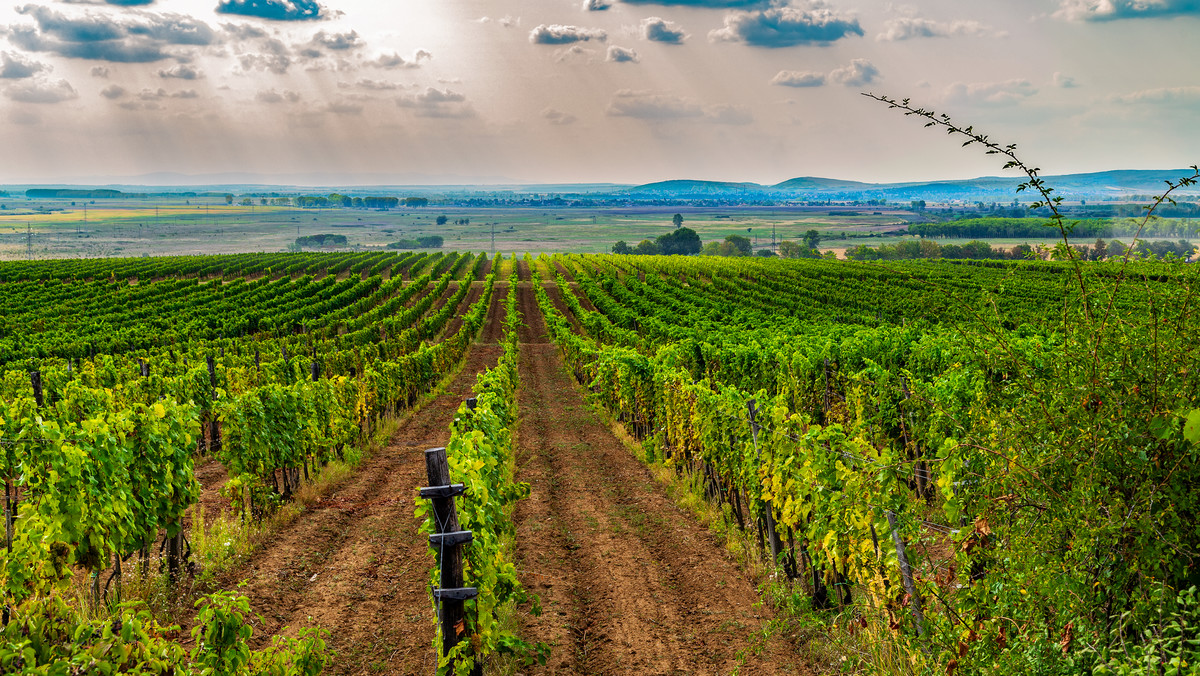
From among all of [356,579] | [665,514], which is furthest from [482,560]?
[665,514]

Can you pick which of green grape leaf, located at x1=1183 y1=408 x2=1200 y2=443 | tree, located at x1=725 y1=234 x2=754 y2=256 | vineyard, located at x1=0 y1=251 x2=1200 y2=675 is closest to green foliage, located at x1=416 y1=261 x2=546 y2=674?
vineyard, located at x1=0 y1=251 x2=1200 y2=675

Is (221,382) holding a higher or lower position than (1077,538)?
lower

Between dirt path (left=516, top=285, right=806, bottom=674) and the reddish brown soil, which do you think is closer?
dirt path (left=516, top=285, right=806, bottom=674)

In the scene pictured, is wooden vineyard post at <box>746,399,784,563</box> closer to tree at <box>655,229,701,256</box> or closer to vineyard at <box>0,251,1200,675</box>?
vineyard at <box>0,251,1200,675</box>

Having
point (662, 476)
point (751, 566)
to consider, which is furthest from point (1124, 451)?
point (662, 476)

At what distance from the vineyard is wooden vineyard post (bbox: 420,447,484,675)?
0.13 ft

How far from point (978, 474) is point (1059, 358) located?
2.54 ft

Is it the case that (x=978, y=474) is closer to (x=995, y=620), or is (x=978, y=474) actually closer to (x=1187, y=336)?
(x=995, y=620)

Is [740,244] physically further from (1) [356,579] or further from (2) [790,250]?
(1) [356,579]

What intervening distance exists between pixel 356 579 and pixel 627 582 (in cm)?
321

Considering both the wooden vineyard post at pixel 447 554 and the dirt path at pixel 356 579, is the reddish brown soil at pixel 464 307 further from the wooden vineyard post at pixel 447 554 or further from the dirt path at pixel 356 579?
the wooden vineyard post at pixel 447 554

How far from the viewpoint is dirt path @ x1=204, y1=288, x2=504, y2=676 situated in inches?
287

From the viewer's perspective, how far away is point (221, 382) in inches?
811

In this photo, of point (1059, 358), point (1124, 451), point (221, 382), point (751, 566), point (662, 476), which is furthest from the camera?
point (221, 382)
